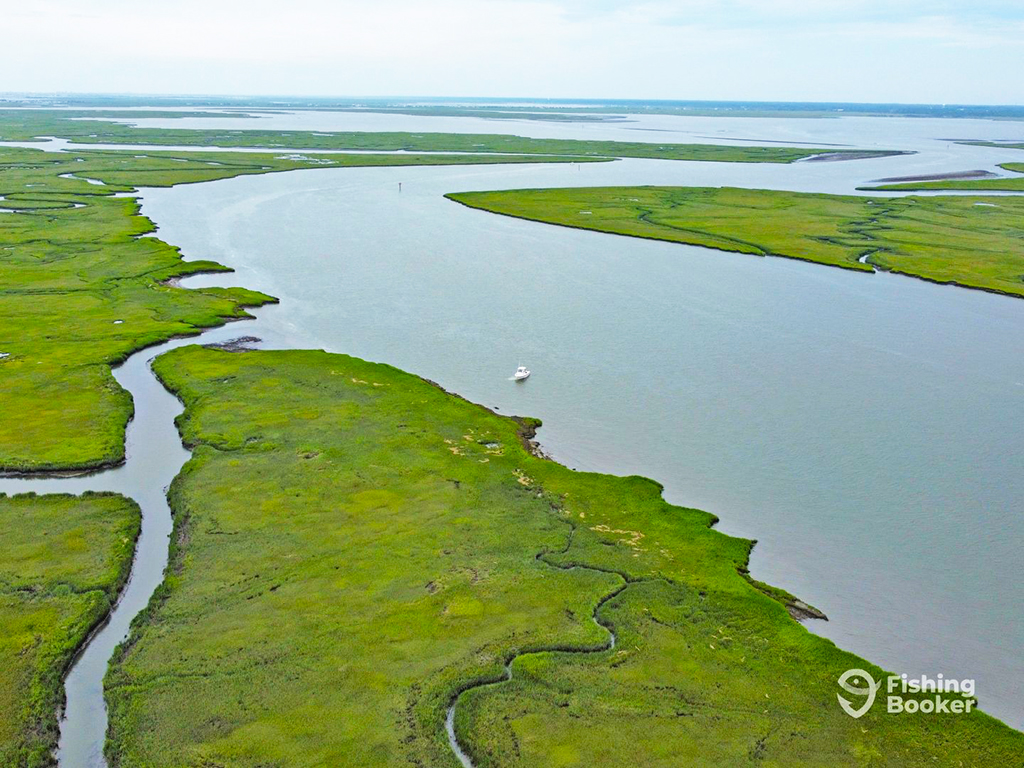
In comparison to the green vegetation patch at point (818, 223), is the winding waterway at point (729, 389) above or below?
above

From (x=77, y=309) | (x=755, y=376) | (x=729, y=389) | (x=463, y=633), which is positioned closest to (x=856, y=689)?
(x=463, y=633)

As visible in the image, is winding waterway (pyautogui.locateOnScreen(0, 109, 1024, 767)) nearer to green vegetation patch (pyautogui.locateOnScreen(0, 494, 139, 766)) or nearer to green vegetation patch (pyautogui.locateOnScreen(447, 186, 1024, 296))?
green vegetation patch (pyautogui.locateOnScreen(0, 494, 139, 766))

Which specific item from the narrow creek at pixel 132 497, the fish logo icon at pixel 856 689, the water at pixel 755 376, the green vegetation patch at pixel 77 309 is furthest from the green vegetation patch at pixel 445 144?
the fish logo icon at pixel 856 689

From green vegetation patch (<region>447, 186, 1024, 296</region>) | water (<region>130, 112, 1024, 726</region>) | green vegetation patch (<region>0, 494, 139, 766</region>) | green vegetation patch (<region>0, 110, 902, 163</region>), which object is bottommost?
green vegetation patch (<region>0, 110, 902, 163</region>)

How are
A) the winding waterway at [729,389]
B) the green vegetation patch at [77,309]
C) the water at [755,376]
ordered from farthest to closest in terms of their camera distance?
1. the green vegetation patch at [77,309]
2. the water at [755,376]
3. the winding waterway at [729,389]

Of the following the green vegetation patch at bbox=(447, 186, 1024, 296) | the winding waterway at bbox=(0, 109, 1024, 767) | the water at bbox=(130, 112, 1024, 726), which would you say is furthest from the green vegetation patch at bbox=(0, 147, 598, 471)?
the green vegetation patch at bbox=(447, 186, 1024, 296)

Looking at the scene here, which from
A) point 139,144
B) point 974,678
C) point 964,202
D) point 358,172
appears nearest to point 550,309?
point 974,678

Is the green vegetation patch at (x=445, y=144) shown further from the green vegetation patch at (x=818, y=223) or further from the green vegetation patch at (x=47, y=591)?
the green vegetation patch at (x=47, y=591)

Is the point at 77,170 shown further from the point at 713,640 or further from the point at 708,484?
the point at 713,640
